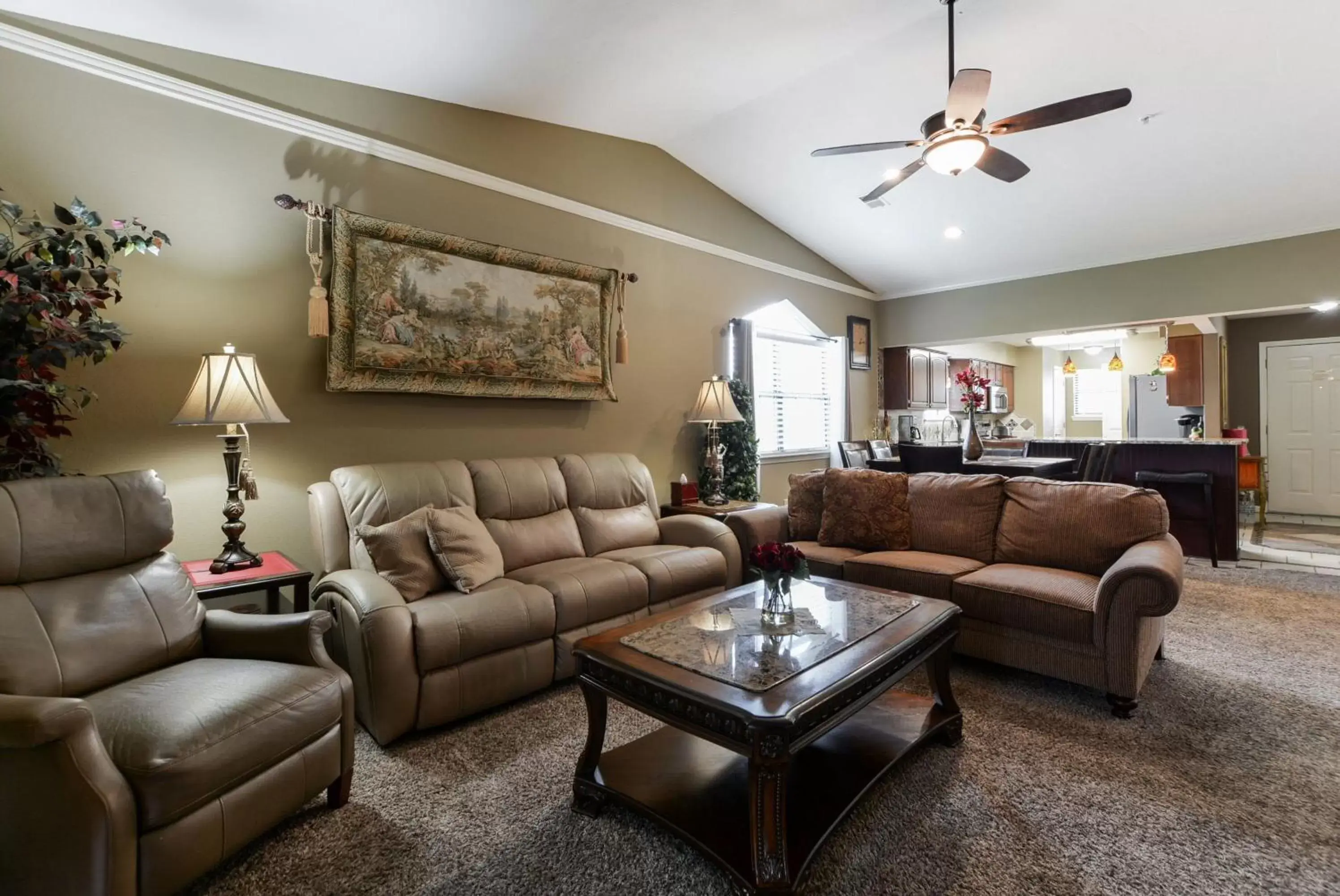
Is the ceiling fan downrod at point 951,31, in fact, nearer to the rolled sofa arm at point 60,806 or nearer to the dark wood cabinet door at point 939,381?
the rolled sofa arm at point 60,806

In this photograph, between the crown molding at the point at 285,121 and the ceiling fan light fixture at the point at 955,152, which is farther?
the ceiling fan light fixture at the point at 955,152

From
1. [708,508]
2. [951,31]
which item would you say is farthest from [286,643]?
[951,31]

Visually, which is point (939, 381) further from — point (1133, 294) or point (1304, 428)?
point (1304, 428)

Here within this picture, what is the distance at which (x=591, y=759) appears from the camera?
1979mm

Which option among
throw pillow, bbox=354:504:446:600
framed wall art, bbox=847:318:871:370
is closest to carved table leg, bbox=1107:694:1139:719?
throw pillow, bbox=354:504:446:600

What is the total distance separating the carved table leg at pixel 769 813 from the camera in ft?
4.96

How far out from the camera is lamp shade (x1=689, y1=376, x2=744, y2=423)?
4.64 meters

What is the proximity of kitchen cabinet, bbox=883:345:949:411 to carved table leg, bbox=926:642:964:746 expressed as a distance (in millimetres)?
5358

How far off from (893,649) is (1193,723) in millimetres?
1525

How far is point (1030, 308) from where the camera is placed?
624cm

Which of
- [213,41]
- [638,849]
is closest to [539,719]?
[638,849]

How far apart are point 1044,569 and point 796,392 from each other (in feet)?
11.2

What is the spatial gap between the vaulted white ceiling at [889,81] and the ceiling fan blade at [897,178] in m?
0.73

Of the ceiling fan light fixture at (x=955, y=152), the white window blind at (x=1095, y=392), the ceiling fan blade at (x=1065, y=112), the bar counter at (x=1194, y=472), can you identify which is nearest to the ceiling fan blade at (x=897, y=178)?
the ceiling fan light fixture at (x=955, y=152)
